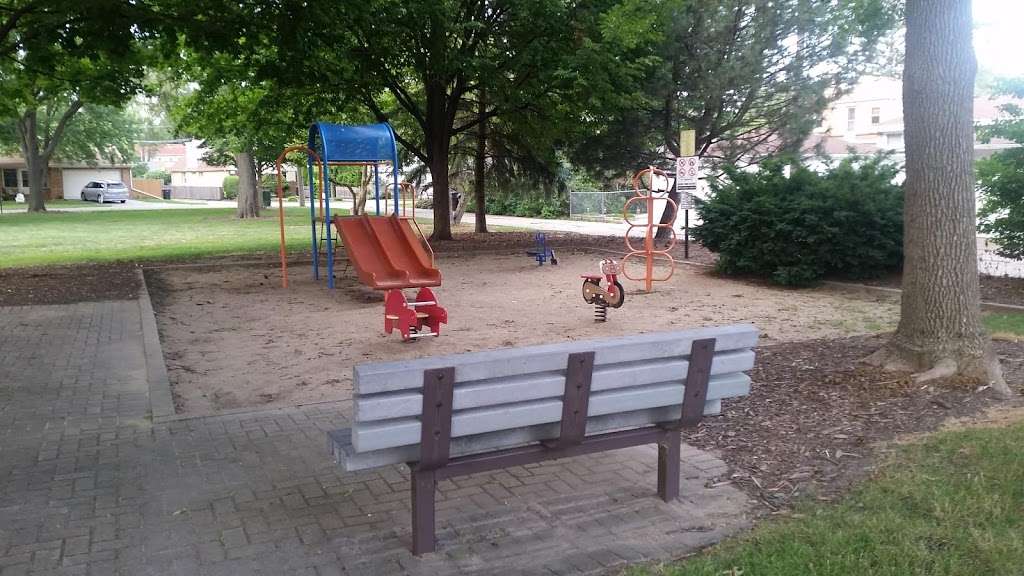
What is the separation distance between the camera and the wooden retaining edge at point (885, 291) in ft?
32.2

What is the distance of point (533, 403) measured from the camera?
11.5 ft

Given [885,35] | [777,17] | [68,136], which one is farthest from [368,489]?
[68,136]

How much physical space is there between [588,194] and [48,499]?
34.9m

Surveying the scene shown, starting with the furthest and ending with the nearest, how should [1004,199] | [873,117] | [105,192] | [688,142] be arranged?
[873,117] < [105,192] < [688,142] < [1004,199]

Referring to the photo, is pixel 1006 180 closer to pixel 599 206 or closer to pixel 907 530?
pixel 907 530

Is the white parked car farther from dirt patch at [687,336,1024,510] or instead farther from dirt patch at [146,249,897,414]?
dirt patch at [687,336,1024,510]

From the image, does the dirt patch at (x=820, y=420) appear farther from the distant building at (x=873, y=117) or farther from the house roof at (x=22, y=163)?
the house roof at (x=22, y=163)

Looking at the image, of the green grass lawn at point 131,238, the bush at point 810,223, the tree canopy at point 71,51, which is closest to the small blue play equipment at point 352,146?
the tree canopy at point 71,51

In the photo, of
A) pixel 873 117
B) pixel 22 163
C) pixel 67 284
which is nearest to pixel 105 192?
pixel 22 163

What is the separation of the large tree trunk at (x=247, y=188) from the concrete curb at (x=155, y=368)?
26870 millimetres

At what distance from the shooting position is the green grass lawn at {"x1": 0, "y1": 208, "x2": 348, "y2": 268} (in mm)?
18234

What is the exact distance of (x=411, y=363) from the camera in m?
3.26

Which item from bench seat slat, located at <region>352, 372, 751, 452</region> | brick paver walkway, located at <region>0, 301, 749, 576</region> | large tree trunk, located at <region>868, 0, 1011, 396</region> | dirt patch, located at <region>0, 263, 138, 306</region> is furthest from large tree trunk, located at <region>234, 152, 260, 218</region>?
bench seat slat, located at <region>352, 372, 751, 452</region>

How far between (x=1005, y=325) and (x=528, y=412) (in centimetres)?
729
